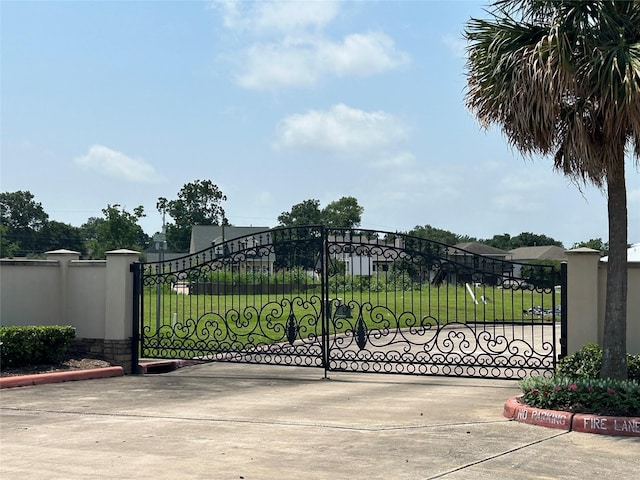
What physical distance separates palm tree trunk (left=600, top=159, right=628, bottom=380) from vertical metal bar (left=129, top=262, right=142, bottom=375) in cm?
870

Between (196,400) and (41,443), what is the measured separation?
3.36 meters

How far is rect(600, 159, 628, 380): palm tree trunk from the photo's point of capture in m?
9.33

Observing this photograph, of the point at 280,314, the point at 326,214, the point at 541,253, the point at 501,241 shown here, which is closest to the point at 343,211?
the point at 326,214

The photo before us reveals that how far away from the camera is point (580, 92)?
9.06 metres

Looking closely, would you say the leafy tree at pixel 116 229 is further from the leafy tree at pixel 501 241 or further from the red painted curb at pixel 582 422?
the leafy tree at pixel 501 241

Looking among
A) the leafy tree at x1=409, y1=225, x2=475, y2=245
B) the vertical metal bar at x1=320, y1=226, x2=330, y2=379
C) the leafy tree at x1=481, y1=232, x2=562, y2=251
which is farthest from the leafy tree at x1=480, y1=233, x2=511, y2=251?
the vertical metal bar at x1=320, y1=226, x2=330, y2=379

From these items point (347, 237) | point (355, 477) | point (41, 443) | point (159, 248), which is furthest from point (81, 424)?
point (159, 248)

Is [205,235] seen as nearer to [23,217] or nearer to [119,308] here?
[23,217]

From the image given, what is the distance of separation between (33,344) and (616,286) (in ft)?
31.8

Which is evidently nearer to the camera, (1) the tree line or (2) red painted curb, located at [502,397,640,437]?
(2) red painted curb, located at [502,397,640,437]

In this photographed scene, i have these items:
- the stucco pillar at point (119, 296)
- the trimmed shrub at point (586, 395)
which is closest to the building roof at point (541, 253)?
the stucco pillar at point (119, 296)

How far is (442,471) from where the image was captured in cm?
673

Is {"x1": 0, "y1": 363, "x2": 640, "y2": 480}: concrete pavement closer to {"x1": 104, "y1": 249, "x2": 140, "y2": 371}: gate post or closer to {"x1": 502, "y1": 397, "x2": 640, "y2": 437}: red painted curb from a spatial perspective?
{"x1": 502, "y1": 397, "x2": 640, "y2": 437}: red painted curb

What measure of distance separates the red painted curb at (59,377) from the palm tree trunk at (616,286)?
8708mm
